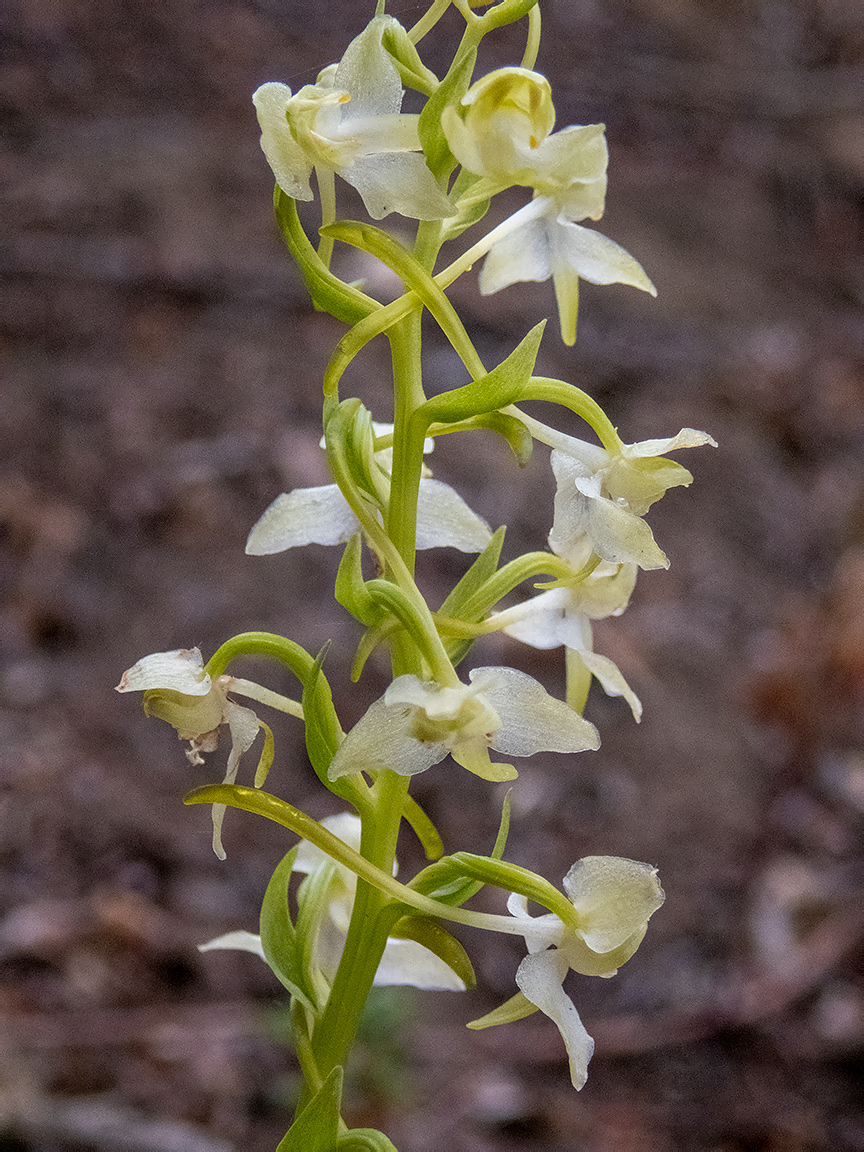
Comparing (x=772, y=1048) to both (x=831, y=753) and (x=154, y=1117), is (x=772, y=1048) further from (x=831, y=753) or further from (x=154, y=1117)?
(x=154, y=1117)

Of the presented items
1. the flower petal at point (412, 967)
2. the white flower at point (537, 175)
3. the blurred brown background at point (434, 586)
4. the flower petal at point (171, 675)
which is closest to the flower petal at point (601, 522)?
the white flower at point (537, 175)

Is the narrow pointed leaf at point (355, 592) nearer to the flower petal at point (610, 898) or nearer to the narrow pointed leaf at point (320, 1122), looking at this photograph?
the flower petal at point (610, 898)

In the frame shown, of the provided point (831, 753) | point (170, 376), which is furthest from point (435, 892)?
point (170, 376)

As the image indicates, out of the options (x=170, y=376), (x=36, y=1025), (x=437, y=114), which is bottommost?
(x=36, y=1025)

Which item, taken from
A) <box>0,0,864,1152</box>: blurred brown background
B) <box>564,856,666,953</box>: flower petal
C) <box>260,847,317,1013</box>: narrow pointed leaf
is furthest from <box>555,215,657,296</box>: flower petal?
<box>0,0,864,1152</box>: blurred brown background

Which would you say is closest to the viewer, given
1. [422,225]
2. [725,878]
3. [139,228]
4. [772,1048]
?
[422,225]

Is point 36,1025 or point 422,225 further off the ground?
point 422,225

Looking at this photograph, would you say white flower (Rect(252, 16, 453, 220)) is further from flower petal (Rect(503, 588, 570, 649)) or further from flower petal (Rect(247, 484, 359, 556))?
flower petal (Rect(503, 588, 570, 649))

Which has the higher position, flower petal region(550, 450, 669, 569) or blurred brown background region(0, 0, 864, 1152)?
flower petal region(550, 450, 669, 569)
